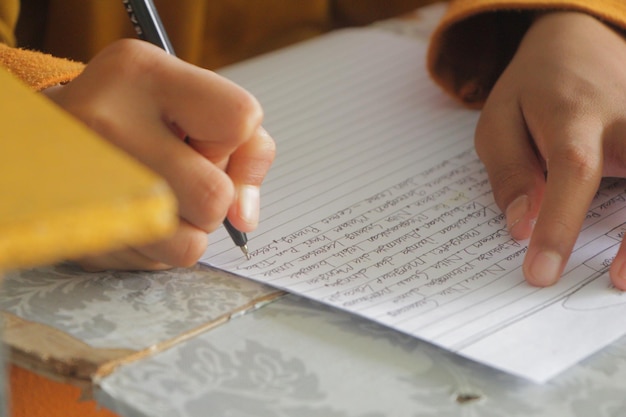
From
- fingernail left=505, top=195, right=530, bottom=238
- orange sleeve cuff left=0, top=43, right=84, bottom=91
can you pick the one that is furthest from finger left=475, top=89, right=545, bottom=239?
orange sleeve cuff left=0, top=43, right=84, bottom=91

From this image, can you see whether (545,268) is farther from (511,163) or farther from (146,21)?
(146,21)

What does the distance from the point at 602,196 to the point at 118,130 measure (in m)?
0.30

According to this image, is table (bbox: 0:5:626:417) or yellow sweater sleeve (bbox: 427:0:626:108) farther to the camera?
yellow sweater sleeve (bbox: 427:0:626:108)

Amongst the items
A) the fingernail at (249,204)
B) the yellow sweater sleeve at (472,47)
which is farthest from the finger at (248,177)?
the yellow sweater sleeve at (472,47)

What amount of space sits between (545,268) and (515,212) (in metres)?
0.07

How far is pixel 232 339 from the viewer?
39 centimetres

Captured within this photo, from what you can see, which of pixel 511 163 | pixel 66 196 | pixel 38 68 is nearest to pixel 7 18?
pixel 38 68

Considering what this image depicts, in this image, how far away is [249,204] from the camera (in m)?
0.46

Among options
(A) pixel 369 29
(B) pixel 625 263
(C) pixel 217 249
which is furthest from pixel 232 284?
(A) pixel 369 29

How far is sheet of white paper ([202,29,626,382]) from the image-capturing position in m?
0.40

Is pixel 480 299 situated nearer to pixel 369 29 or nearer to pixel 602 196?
pixel 602 196

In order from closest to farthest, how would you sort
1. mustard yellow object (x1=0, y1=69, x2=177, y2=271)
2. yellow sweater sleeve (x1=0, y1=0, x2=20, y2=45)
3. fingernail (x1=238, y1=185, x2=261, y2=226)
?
mustard yellow object (x1=0, y1=69, x2=177, y2=271) < fingernail (x1=238, y1=185, x2=261, y2=226) < yellow sweater sleeve (x1=0, y1=0, x2=20, y2=45)

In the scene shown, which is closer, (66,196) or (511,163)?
(66,196)

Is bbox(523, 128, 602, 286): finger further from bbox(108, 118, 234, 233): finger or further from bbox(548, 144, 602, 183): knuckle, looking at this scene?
bbox(108, 118, 234, 233): finger
